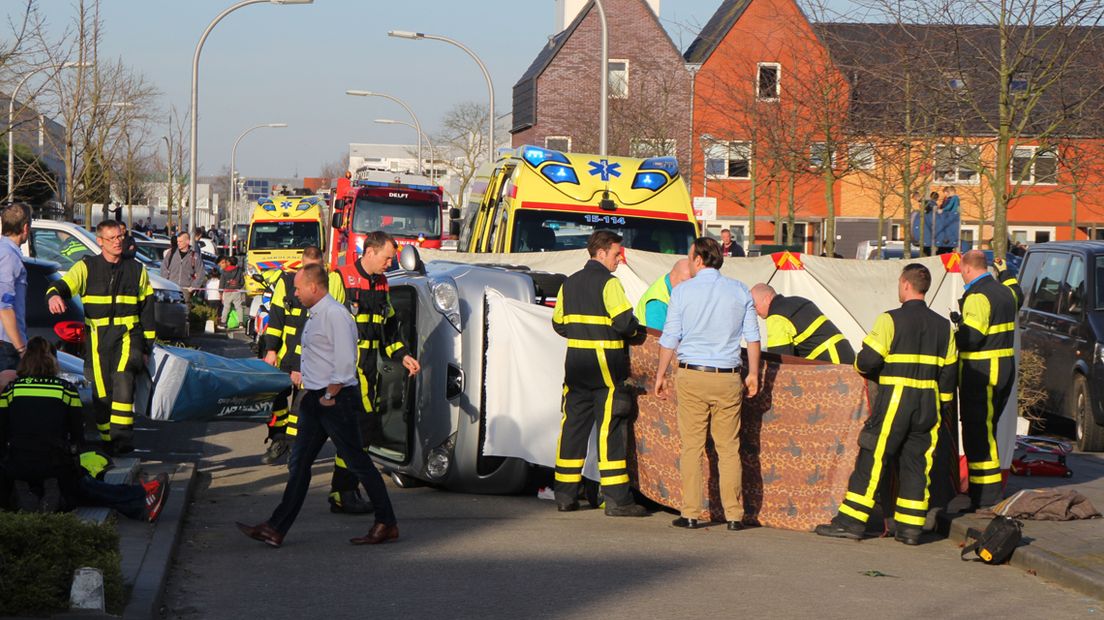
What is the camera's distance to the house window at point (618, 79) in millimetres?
44934

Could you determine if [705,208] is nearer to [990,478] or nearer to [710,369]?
[990,478]

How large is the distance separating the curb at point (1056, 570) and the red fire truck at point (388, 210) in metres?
23.9

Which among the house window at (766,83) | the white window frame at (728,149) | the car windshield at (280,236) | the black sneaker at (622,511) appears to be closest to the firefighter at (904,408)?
the black sneaker at (622,511)

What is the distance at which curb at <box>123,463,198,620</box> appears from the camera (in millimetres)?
6746

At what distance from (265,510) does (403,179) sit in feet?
78.7

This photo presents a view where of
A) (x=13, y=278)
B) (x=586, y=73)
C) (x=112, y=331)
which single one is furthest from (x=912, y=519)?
(x=586, y=73)

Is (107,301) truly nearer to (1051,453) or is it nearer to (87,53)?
(1051,453)

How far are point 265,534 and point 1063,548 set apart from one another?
487cm

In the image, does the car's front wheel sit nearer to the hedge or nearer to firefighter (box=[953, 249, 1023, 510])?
firefighter (box=[953, 249, 1023, 510])

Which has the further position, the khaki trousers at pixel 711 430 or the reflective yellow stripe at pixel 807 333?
the reflective yellow stripe at pixel 807 333

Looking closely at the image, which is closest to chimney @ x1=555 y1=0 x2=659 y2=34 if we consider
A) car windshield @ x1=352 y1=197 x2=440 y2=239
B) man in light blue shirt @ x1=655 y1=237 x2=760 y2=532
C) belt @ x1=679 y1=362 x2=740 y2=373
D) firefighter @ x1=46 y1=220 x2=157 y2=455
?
car windshield @ x1=352 y1=197 x2=440 y2=239

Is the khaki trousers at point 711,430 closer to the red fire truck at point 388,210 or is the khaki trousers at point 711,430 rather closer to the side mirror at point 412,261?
the side mirror at point 412,261

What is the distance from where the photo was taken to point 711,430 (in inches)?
371

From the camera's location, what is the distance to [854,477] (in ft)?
30.1
